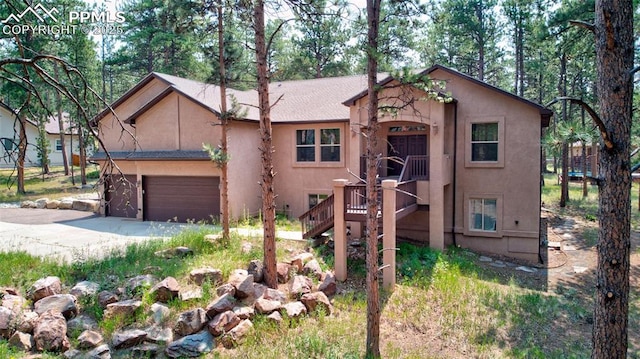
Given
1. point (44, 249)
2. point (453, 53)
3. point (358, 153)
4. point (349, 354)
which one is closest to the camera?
point (349, 354)

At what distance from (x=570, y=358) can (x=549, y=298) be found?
3.79 meters

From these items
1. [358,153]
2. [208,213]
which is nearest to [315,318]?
[358,153]

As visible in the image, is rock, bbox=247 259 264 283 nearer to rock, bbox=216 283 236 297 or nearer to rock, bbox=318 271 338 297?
rock, bbox=216 283 236 297

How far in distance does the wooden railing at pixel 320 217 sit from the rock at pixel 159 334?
232 inches

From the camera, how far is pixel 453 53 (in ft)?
110

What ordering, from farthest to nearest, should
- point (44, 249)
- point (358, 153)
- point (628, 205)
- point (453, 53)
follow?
1. point (453, 53)
2. point (358, 153)
3. point (44, 249)
4. point (628, 205)

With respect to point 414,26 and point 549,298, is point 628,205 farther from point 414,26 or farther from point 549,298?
point 549,298

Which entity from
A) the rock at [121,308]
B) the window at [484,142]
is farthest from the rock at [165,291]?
the window at [484,142]

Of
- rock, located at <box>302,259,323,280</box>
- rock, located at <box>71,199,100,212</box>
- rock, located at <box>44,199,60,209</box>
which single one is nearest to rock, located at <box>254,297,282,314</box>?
rock, located at <box>302,259,323,280</box>

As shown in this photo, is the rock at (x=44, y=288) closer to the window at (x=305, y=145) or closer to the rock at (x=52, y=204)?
the window at (x=305, y=145)

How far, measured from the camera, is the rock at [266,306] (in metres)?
8.14

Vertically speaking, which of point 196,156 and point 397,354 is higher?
point 196,156

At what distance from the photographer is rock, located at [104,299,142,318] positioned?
7.71 meters

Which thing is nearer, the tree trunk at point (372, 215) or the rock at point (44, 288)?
the tree trunk at point (372, 215)
